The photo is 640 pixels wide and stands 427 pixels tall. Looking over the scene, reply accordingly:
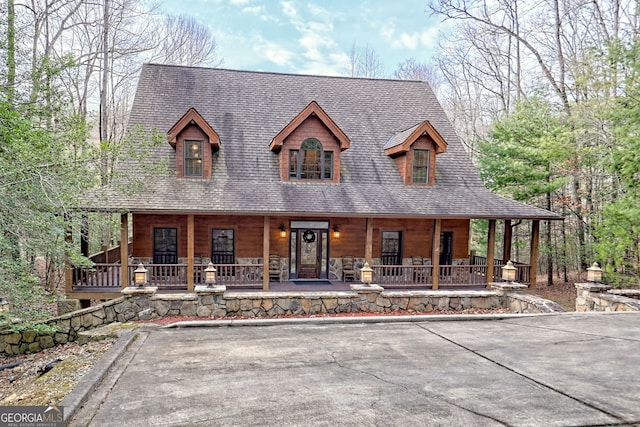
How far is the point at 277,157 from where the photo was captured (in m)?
13.7

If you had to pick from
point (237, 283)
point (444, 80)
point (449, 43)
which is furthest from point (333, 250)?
point (444, 80)

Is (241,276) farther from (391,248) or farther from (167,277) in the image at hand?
(391,248)

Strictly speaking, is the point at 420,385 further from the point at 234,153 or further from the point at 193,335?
the point at 234,153

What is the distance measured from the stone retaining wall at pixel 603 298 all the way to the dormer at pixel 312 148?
8.08 m

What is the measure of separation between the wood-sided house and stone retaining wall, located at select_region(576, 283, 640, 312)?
2818 millimetres

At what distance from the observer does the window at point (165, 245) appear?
41.3 ft

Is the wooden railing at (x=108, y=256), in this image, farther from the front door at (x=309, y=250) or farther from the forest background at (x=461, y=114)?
the front door at (x=309, y=250)

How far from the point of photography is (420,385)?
3865 millimetres

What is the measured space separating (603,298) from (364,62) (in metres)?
27.1

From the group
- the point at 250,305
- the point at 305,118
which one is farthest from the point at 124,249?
the point at 305,118

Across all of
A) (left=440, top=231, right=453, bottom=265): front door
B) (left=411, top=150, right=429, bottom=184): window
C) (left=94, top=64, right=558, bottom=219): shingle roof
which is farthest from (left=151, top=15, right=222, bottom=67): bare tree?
(left=440, top=231, right=453, bottom=265): front door

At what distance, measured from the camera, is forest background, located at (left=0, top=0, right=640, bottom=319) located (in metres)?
7.16

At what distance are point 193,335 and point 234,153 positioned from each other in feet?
28.5

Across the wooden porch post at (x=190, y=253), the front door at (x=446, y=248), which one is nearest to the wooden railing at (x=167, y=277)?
the wooden porch post at (x=190, y=253)
